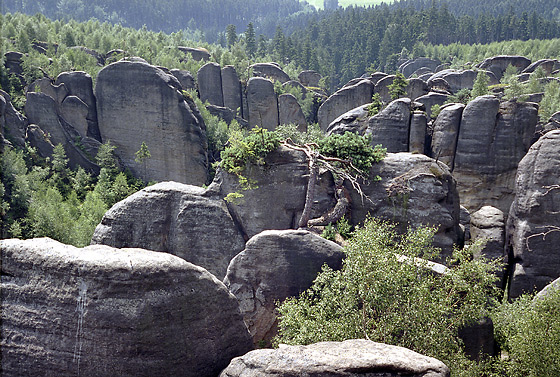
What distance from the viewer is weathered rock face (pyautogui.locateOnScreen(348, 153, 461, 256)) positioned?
19.1m

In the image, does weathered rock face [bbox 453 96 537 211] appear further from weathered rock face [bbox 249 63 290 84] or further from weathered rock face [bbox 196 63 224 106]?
weathered rock face [bbox 249 63 290 84]

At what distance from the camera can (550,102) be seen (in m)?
48.0

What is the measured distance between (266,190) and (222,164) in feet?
8.86

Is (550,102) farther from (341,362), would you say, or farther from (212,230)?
(341,362)

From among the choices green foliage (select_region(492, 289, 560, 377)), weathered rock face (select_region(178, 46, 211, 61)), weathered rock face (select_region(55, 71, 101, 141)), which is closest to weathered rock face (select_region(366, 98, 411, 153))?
green foliage (select_region(492, 289, 560, 377))

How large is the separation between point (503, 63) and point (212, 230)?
85.1m

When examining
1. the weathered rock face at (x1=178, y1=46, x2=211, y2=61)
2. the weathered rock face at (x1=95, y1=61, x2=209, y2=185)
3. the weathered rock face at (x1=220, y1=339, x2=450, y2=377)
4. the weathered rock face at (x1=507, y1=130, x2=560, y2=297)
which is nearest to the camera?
the weathered rock face at (x1=220, y1=339, x2=450, y2=377)

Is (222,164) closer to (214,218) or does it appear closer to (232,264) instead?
(214,218)

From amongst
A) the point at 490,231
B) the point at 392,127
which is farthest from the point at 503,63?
the point at 490,231

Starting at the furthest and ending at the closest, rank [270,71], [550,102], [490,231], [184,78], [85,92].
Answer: [270,71] < [184,78] < [550,102] < [85,92] < [490,231]

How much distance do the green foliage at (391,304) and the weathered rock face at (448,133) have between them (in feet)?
90.7

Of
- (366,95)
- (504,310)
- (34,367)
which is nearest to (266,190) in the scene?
(504,310)

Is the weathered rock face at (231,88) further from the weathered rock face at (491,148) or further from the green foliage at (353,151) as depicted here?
the green foliage at (353,151)

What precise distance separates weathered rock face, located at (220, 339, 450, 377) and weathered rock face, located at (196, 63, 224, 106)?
6085 centimetres
